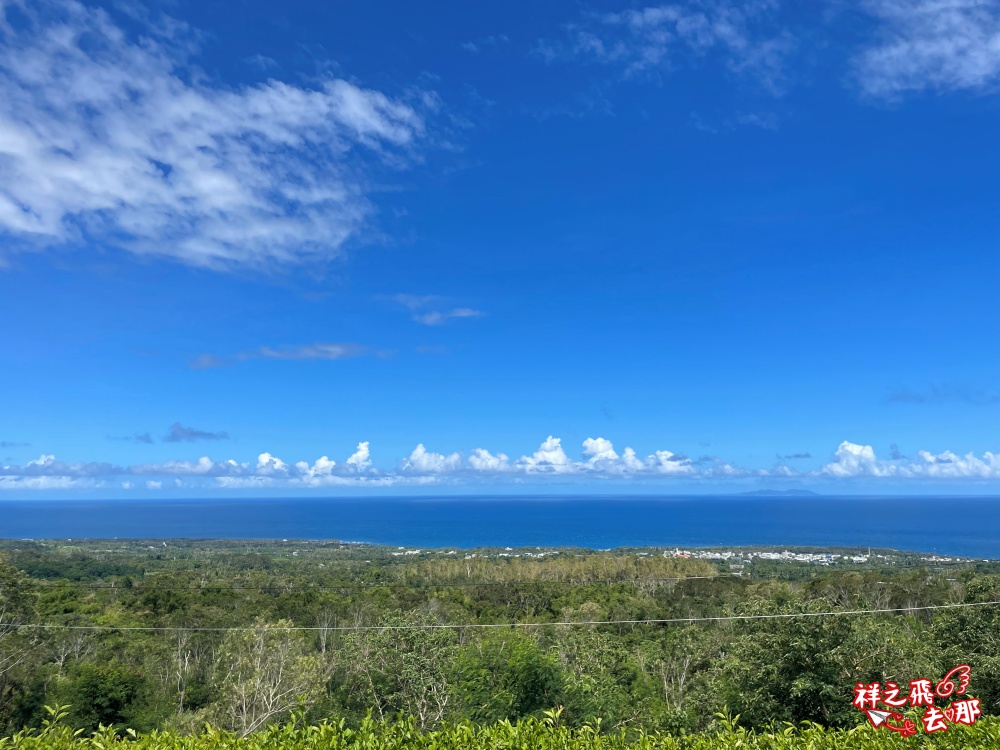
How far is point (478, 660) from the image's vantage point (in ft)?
34.1

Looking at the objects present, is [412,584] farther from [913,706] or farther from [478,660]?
[913,706]

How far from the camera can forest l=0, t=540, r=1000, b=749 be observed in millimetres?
5940

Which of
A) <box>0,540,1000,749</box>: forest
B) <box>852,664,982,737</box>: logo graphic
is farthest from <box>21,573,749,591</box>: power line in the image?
<box>852,664,982,737</box>: logo graphic

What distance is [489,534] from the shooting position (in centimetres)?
12206

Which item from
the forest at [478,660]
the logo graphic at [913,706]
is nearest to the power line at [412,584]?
the forest at [478,660]

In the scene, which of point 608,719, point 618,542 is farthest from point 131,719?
point 618,542

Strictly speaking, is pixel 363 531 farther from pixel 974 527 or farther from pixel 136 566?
pixel 974 527

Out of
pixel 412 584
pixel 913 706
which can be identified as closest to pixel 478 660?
pixel 913 706

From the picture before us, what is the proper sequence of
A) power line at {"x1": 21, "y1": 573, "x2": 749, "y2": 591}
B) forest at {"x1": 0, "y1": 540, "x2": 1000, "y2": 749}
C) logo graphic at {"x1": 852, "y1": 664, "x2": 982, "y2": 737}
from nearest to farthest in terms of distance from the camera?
logo graphic at {"x1": 852, "y1": 664, "x2": 982, "y2": 737} < forest at {"x1": 0, "y1": 540, "x2": 1000, "y2": 749} < power line at {"x1": 21, "y1": 573, "x2": 749, "y2": 591}

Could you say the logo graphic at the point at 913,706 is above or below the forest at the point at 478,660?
above

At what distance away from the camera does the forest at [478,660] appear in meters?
5.94

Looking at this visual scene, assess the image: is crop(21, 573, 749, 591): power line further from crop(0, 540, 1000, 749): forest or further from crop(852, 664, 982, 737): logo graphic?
crop(852, 664, 982, 737): logo graphic

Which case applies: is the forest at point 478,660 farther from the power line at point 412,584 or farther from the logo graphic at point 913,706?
the power line at point 412,584

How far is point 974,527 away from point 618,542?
3241 inches
